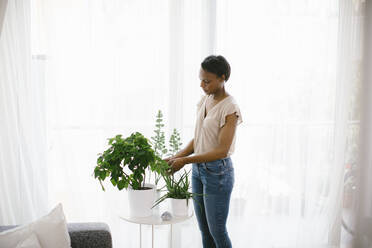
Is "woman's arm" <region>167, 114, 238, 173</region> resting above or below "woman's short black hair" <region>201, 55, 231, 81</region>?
below

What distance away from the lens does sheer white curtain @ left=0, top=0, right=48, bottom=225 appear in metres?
2.17

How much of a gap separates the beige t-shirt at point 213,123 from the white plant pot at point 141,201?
1.43 feet

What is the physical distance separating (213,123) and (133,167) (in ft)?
1.77

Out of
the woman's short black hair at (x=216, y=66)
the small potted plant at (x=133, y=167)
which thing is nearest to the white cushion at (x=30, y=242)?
the small potted plant at (x=133, y=167)

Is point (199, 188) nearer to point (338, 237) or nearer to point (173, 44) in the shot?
point (173, 44)

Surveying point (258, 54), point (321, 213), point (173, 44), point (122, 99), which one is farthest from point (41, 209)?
point (321, 213)

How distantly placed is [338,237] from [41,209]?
2.29 meters

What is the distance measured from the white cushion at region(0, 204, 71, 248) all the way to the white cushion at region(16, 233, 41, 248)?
18 mm

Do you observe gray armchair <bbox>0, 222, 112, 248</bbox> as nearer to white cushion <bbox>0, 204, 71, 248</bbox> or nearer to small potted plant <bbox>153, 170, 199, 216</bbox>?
white cushion <bbox>0, 204, 71, 248</bbox>

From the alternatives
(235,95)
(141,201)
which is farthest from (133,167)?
(235,95)

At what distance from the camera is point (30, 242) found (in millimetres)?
1498

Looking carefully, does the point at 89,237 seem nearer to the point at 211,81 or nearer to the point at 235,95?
the point at 211,81

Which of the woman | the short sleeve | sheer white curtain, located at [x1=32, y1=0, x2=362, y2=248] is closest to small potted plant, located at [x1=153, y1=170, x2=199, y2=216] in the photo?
the woman

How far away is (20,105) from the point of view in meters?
2.21
